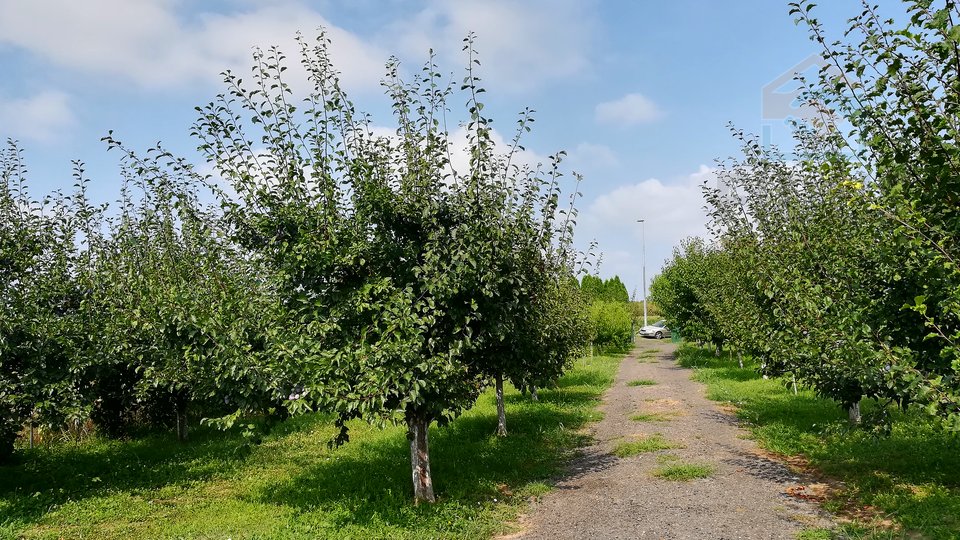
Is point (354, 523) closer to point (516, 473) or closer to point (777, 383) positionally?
point (516, 473)

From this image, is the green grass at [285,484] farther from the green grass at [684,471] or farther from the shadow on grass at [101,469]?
the green grass at [684,471]

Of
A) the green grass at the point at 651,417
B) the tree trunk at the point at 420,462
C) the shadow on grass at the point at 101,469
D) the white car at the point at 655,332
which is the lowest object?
the shadow on grass at the point at 101,469

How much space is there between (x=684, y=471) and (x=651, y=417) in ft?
19.2

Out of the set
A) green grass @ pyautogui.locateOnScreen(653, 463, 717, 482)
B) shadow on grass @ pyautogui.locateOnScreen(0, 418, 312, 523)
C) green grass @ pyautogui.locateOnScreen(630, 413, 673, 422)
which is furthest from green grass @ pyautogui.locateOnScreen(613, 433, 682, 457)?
shadow on grass @ pyautogui.locateOnScreen(0, 418, 312, 523)

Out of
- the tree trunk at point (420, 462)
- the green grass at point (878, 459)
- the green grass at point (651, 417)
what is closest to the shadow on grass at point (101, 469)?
the tree trunk at point (420, 462)

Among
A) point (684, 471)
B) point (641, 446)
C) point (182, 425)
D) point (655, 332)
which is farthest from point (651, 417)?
point (655, 332)

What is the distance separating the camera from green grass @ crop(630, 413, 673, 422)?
15.2 meters

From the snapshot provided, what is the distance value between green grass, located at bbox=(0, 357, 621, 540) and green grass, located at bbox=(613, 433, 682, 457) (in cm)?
103

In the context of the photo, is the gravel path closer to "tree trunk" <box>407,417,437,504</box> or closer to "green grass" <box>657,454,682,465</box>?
"green grass" <box>657,454,682,465</box>

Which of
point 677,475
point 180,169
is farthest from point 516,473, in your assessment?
point 180,169

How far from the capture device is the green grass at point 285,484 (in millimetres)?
7906

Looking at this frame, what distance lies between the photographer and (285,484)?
10008mm

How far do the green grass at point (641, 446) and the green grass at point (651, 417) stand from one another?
2.50m

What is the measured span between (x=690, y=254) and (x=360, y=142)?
26651 mm
